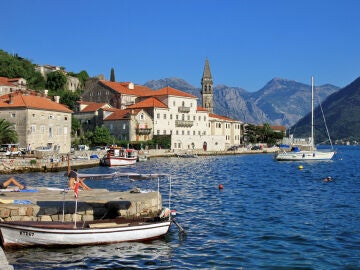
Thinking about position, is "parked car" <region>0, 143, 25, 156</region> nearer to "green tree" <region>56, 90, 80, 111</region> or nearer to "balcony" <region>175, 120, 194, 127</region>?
"green tree" <region>56, 90, 80, 111</region>

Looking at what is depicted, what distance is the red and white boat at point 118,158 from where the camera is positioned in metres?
65.1

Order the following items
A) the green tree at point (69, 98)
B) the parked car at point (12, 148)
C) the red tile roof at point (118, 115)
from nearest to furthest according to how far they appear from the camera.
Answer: the parked car at point (12, 148) → the red tile roof at point (118, 115) → the green tree at point (69, 98)

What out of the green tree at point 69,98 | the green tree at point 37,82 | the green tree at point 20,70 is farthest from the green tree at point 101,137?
the green tree at point 37,82

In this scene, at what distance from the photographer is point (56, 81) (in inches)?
4343

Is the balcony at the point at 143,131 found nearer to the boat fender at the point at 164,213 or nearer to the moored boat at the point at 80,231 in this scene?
the boat fender at the point at 164,213

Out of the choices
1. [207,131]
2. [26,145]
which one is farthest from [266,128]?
[26,145]

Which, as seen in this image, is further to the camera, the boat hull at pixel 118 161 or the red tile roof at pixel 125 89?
the red tile roof at pixel 125 89

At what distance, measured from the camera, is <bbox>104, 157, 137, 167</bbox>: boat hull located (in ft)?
213

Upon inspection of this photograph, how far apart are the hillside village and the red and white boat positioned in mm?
8762

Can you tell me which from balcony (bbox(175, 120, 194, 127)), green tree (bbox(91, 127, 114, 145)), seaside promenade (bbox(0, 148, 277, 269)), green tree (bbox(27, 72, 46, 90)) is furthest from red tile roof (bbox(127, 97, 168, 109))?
seaside promenade (bbox(0, 148, 277, 269))

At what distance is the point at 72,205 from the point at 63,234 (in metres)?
2.22

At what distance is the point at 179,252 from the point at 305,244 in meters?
4.82

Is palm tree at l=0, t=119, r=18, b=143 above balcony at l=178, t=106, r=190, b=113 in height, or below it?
below

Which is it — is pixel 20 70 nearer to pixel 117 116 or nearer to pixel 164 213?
pixel 117 116
